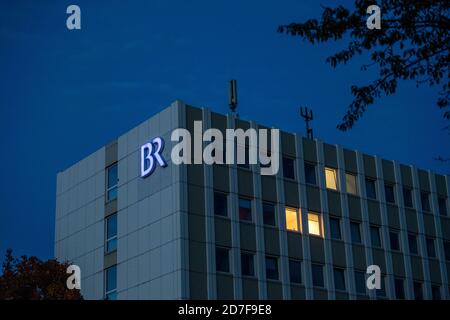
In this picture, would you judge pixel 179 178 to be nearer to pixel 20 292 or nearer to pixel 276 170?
pixel 276 170

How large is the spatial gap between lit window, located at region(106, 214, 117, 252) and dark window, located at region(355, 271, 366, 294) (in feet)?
50.9

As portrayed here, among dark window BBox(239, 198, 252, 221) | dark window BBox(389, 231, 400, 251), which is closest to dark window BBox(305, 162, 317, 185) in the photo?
dark window BBox(239, 198, 252, 221)

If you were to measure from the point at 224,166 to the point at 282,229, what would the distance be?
17.6 feet

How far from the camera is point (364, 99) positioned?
15570 mm

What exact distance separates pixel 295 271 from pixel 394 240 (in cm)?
996

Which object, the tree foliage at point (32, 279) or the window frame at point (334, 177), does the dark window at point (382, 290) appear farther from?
the tree foliage at point (32, 279)

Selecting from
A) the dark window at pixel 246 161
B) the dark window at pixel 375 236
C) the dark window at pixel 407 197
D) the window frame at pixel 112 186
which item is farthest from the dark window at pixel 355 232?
the window frame at pixel 112 186

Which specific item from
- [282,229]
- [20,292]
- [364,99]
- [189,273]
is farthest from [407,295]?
[364,99]

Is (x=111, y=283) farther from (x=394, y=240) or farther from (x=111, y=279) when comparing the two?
(x=394, y=240)

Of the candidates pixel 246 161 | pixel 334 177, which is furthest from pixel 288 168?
pixel 334 177

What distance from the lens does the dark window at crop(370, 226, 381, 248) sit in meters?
52.1

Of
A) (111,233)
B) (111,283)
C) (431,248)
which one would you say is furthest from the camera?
(431,248)

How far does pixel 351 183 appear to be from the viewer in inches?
2074

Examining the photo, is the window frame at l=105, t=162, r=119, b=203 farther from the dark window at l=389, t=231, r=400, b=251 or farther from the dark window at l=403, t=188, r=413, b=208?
the dark window at l=403, t=188, r=413, b=208
